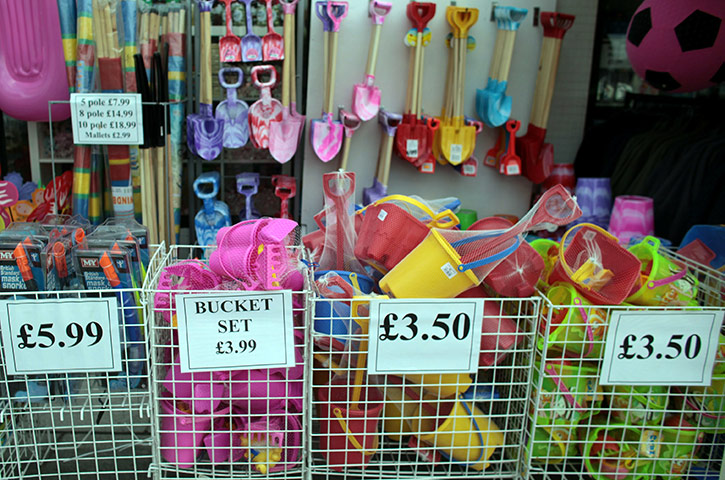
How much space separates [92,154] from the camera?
2.64 metres

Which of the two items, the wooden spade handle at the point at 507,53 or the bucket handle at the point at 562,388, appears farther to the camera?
the wooden spade handle at the point at 507,53

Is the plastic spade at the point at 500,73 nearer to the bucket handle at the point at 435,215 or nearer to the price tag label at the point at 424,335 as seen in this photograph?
the bucket handle at the point at 435,215

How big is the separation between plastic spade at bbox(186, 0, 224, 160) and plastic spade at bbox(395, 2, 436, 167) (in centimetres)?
84

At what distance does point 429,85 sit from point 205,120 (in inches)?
43.3

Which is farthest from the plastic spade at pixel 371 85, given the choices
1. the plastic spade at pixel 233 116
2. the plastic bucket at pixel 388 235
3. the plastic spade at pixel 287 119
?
the plastic bucket at pixel 388 235

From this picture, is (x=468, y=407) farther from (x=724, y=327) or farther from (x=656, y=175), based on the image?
(x=656, y=175)

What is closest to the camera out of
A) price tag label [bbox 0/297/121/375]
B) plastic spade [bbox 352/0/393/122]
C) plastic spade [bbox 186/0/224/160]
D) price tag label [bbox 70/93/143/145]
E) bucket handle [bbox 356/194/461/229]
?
price tag label [bbox 0/297/121/375]

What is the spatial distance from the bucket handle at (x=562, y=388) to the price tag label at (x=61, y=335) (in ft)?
2.92

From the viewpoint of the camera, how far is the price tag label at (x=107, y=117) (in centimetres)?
213

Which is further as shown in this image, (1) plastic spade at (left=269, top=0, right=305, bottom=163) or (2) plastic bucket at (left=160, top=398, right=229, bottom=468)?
(1) plastic spade at (left=269, top=0, right=305, bottom=163)

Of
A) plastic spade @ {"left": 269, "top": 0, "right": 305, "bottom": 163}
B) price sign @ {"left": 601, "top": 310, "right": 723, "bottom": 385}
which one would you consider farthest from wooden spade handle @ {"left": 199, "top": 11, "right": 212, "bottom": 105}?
price sign @ {"left": 601, "top": 310, "right": 723, "bottom": 385}

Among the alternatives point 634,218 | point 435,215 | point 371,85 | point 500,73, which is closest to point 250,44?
point 371,85

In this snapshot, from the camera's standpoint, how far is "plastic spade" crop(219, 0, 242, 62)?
275 cm

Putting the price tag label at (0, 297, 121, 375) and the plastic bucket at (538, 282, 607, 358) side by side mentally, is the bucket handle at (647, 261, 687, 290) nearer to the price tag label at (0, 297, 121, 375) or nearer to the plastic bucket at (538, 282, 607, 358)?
the plastic bucket at (538, 282, 607, 358)
